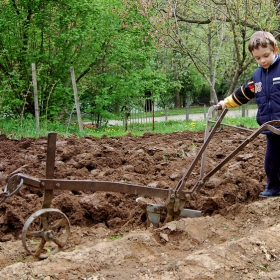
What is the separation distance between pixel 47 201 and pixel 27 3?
1053 centimetres

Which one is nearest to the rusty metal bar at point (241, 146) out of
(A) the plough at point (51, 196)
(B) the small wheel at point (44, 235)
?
(A) the plough at point (51, 196)

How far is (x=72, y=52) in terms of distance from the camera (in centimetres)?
1366

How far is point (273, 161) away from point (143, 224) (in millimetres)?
1439

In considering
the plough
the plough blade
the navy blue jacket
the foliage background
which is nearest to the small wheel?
the plough

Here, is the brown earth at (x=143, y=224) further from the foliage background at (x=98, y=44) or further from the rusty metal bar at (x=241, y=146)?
the foliage background at (x=98, y=44)

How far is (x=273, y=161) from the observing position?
4457mm

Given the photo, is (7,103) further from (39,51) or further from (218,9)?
(218,9)

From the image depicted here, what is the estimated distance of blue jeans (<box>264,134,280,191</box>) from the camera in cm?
440

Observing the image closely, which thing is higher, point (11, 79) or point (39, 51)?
point (39, 51)

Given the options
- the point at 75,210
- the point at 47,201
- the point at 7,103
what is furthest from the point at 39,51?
the point at 47,201

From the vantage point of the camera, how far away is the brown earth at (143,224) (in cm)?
294

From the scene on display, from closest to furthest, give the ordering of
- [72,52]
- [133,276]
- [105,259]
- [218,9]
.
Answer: [133,276], [105,259], [218,9], [72,52]

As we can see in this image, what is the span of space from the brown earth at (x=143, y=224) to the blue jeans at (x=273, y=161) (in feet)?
0.67

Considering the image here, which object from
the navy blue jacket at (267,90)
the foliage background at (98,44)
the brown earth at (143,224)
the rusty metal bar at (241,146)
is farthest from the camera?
the foliage background at (98,44)
